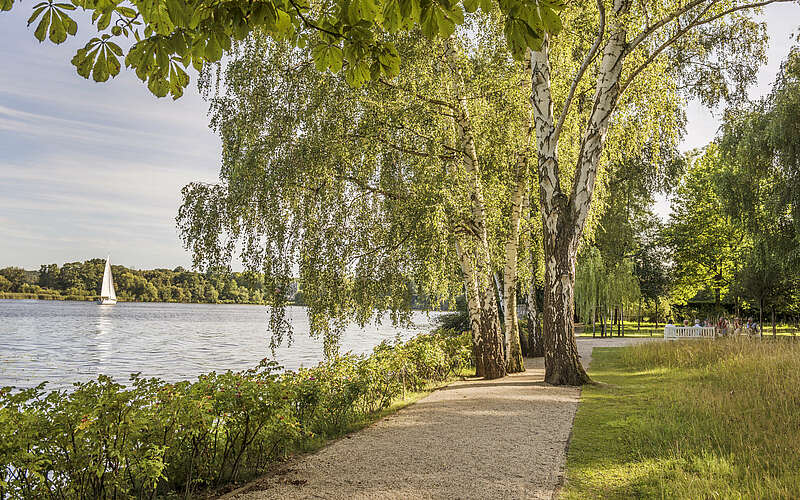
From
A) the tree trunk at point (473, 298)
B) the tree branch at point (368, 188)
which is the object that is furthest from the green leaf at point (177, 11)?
the tree trunk at point (473, 298)

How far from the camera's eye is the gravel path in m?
4.94

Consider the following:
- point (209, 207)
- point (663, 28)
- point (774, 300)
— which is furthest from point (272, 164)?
point (774, 300)

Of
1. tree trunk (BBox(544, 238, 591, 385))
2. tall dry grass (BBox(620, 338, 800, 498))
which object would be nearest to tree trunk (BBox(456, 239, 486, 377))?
tree trunk (BBox(544, 238, 591, 385))

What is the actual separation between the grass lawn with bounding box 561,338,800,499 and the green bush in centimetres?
→ 305

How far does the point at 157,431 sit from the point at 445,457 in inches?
121

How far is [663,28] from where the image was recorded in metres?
11.7

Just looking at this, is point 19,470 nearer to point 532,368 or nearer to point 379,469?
point 379,469

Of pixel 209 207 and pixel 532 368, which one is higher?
pixel 209 207

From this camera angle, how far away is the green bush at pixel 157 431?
380 centimetres

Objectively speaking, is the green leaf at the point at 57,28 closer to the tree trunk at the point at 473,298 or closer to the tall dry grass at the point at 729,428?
the tall dry grass at the point at 729,428

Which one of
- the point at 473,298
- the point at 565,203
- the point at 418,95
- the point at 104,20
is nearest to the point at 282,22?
the point at 104,20

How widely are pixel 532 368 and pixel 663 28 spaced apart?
8.92 m

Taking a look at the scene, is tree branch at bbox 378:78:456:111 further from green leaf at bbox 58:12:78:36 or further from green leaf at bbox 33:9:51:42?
green leaf at bbox 33:9:51:42

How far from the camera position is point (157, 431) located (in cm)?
440
